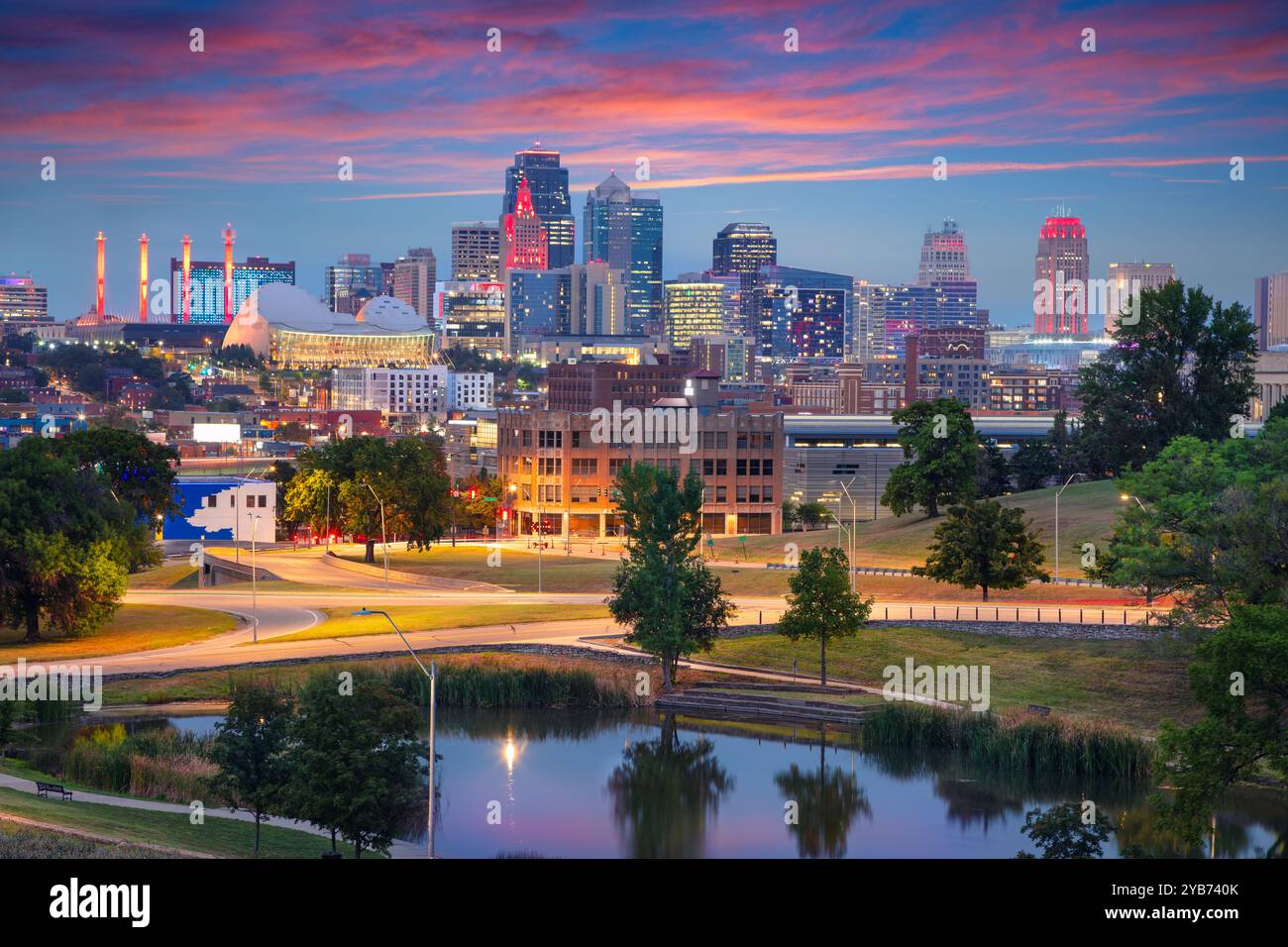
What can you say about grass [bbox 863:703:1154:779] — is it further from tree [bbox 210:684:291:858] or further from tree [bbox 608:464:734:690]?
tree [bbox 210:684:291:858]

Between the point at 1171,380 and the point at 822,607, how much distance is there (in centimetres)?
4417

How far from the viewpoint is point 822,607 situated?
5506 centimetres

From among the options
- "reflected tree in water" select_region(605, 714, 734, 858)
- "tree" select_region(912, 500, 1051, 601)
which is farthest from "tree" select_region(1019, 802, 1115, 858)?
"tree" select_region(912, 500, 1051, 601)

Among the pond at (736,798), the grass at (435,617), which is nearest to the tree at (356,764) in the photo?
the pond at (736,798)

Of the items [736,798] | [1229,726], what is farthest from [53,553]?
[1229,726]

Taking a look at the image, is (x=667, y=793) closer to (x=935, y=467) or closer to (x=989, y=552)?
(x=989, y=552)

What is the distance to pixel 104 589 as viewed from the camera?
60.4 metres

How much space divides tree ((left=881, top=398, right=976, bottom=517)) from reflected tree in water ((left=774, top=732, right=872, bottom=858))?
147ft

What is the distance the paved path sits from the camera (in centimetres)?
3519

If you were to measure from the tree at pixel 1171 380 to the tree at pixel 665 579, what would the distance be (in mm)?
41781

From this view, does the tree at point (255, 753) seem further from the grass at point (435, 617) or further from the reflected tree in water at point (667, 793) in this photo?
the grass at point (435, 617)

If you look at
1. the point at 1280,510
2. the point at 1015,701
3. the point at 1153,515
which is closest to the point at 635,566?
the point at 1015,701

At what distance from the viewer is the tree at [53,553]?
59375 mm
